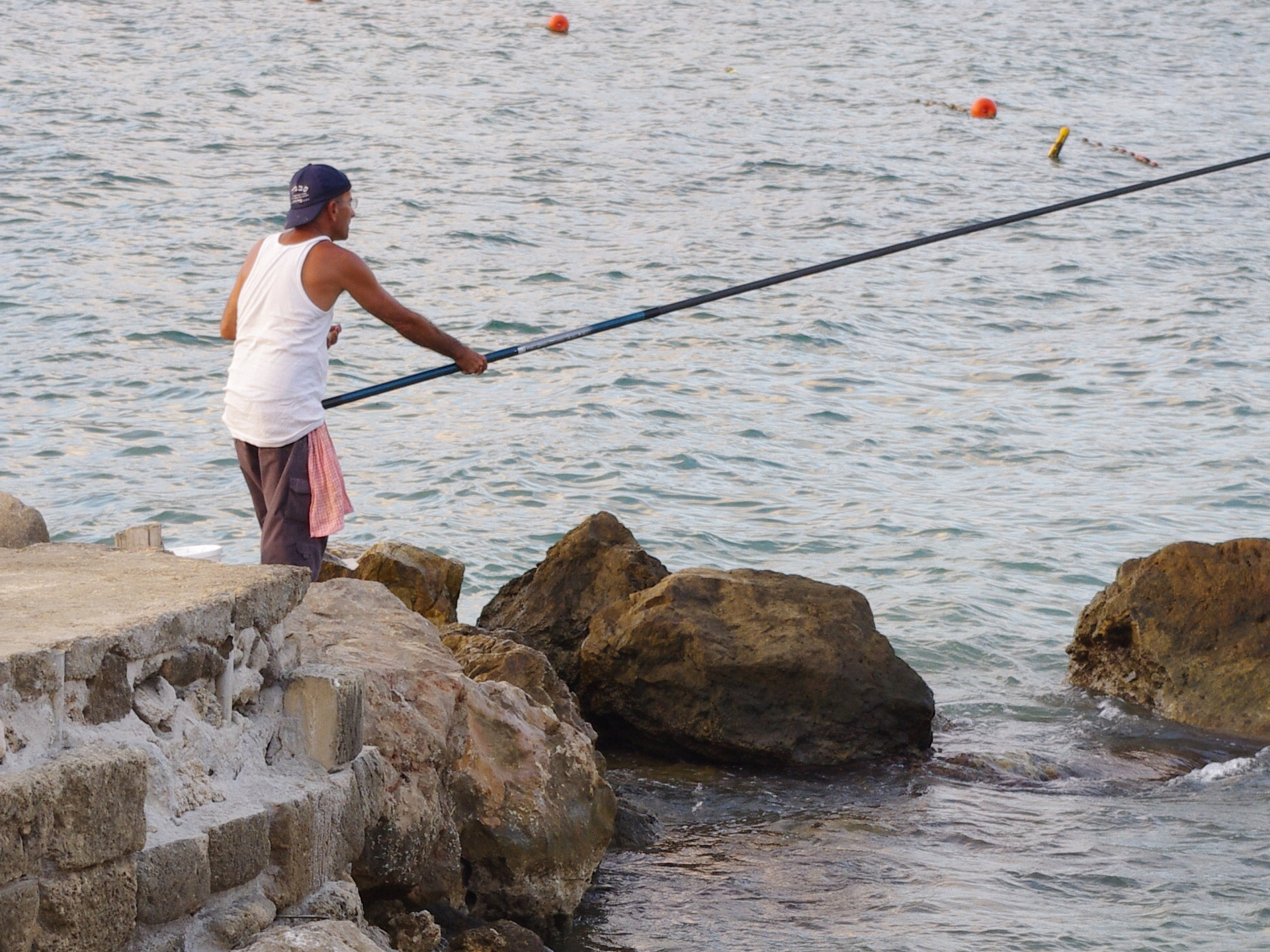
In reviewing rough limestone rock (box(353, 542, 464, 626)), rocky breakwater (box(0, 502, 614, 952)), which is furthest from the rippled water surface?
rough limestone rock (box(353, 542, 464, 626))

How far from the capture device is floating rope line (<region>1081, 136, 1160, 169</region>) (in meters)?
23.0

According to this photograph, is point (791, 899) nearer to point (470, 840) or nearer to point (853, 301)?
point (470, 840)

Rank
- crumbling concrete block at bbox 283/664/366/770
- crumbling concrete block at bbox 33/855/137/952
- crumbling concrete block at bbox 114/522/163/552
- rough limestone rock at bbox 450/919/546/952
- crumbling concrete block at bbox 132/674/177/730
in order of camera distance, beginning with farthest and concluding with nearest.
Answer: crumbling concrete block at bbox 114/522/163/552 < rough limestone rock at bbox 450/919/546/952 < crumbling concrete block at bbox 283/664/366/770 < crumbling concrete block at bbox 132/674/177/730 < crumbling concrete block at bbox 33/855/137/952

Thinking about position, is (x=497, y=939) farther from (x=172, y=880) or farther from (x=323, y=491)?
(x=323, y=491)

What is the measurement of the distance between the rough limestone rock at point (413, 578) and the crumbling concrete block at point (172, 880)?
10.4ft

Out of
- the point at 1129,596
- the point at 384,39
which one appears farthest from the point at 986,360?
the point at 384,39

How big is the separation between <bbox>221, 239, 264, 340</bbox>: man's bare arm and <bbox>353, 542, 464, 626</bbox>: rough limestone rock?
5.60 feet

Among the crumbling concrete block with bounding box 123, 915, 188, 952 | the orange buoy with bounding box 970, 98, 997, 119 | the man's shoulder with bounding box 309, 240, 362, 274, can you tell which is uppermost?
the orange buoy with bounding box 970, 98, 997, 119

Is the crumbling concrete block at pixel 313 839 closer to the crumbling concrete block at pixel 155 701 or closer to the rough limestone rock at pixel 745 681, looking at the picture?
the crumbling concrete block at pixel 155 701

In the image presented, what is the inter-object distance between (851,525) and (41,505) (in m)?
5.42

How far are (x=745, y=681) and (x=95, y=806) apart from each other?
11.4 ft

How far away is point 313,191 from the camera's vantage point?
4.46 metres

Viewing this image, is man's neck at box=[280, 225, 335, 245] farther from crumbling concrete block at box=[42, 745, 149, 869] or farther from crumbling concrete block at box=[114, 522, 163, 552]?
crumbling concrete block at box=[42, 745, 149, 869]

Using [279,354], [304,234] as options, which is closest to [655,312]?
[304,234]
